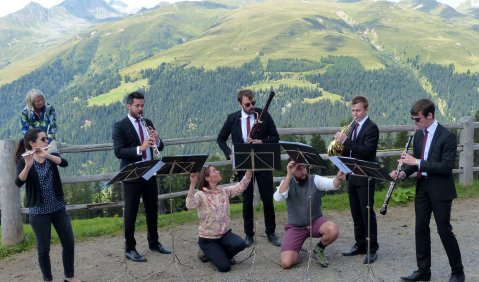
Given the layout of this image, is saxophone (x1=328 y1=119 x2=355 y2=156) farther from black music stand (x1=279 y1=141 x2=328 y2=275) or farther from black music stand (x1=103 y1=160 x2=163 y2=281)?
black music stand (x1=103 y1=160 x2=163 y2=281)

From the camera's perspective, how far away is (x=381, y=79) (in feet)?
650

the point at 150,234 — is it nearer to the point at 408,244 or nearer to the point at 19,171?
the point at 19,171

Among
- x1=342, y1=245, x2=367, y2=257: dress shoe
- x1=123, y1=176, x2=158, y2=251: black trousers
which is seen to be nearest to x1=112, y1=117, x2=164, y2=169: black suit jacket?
x1=123, y1=176, x2=158, y2=251: black trousers

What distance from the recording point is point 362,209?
7133 millimetres

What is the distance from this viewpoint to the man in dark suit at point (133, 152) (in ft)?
23.6

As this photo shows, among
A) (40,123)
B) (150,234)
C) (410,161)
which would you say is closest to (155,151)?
(150,234)

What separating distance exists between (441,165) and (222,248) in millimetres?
3090

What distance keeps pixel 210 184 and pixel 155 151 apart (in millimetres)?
880

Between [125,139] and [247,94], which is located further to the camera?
[247,94]

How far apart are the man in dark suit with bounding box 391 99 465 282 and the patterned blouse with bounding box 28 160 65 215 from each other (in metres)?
4.06

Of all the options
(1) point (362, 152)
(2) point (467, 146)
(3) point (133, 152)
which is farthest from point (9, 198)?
(2) point (467, 146)

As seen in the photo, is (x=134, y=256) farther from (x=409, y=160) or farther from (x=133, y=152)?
(x=409, y=160)

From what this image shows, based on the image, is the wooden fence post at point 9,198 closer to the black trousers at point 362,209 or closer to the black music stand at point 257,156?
the black music stand at point 257,156

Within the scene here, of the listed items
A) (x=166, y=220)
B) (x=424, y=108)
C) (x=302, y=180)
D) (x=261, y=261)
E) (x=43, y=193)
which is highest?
(x=424, y=108)
